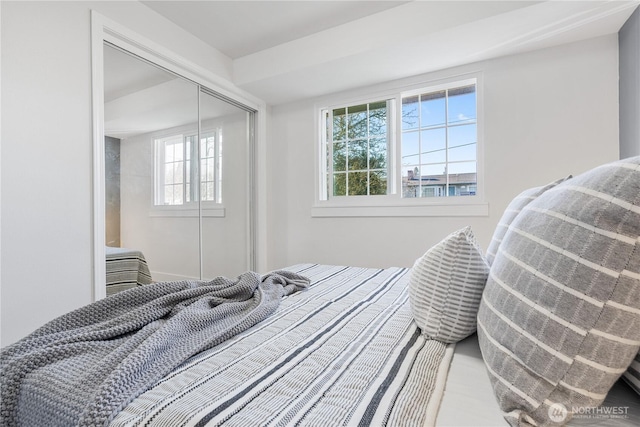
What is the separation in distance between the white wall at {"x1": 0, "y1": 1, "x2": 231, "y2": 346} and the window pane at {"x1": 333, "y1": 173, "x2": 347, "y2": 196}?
7.20 feet

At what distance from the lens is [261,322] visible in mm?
1066

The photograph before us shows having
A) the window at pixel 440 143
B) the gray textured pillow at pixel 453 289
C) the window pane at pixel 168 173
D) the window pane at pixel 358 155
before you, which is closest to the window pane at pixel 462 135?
the window at pixel 440 143

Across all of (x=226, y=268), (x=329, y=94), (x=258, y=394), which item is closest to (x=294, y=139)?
(x=329, y=94)

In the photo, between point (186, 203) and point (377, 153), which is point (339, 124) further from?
point (186, 203)

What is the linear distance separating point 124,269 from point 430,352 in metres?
2.30

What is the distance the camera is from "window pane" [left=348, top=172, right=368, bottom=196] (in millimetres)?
3219

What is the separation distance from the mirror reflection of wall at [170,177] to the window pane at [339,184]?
102 centimetres

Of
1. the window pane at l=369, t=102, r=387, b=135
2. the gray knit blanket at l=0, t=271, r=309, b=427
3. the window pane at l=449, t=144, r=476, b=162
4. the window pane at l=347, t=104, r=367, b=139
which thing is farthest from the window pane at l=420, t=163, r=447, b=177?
the gray knit blanket at l=0, t=271, r=309, b=427

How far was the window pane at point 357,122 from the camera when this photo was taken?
323cm

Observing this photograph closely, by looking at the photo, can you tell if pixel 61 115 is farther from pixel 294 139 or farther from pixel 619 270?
pixel 619 270

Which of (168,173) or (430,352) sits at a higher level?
(168,173)

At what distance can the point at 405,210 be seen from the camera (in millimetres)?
2910

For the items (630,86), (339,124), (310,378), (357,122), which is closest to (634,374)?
(310,378)

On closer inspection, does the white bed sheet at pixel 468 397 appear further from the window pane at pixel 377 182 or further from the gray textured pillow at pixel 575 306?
the window pane at pixel 377 182
